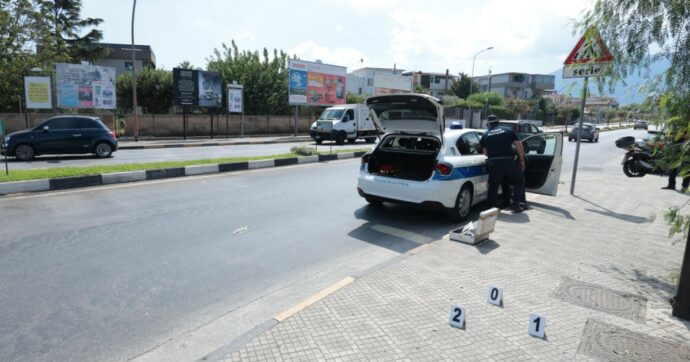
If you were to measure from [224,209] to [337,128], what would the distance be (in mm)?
17355

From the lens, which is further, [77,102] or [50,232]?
[77,102]

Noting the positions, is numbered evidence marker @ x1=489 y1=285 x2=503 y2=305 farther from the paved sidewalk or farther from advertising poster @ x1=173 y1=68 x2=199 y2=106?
advertising poster @ x1=173 y1=68 x2=199 y2=106

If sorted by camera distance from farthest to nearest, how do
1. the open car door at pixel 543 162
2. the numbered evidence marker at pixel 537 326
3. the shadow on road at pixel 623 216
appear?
the open car door at pixel 543 162, the shadow on road at pixel 623 216, the numbered evidence marker at pixel 537 326

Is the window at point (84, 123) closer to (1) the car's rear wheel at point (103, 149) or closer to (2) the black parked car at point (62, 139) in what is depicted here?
(2) the black parked car at point (62, 139)

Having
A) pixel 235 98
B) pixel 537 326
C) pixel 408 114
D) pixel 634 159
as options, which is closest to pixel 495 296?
pixel 537 326

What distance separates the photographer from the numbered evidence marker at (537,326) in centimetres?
327

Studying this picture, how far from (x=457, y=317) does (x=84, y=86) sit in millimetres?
26230

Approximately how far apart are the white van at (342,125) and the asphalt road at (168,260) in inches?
610

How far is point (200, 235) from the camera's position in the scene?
236 inches

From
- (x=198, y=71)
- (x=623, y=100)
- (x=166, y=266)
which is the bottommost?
(x=166, y=266)

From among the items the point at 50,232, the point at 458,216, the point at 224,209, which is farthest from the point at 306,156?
the point at 50,232

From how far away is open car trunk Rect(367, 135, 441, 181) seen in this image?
7.54 m

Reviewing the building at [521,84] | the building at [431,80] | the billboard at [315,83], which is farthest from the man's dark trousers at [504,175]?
the building at [521,84]

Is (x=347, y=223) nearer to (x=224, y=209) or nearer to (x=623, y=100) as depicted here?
(x=224, y=209)
